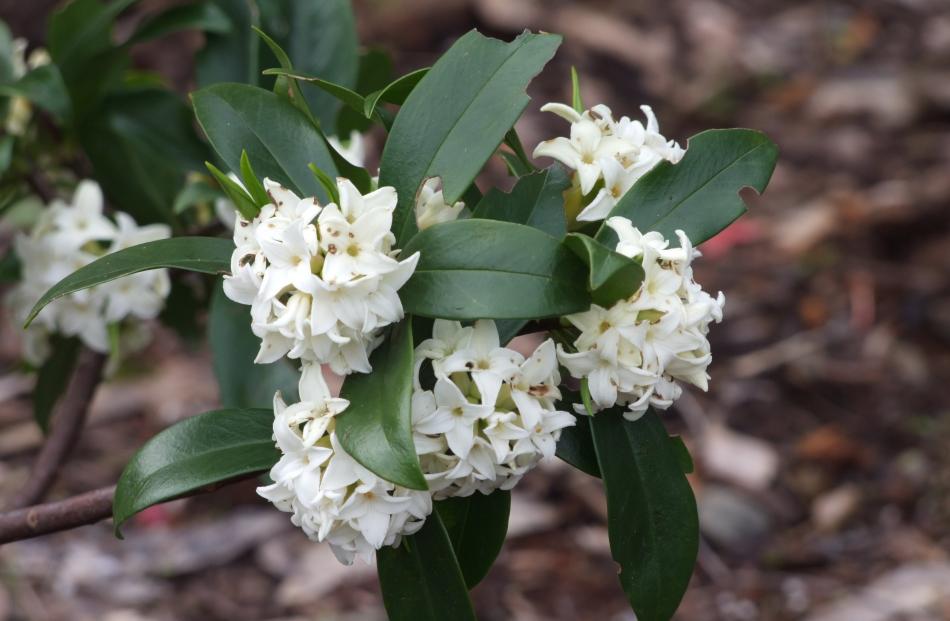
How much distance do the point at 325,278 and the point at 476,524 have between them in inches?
13.9

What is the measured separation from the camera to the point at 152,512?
245cm

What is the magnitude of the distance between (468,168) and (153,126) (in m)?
0.77

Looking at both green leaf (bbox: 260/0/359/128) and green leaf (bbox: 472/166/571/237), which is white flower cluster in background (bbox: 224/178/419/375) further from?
green leaf (bbox: 260/0/359/128)

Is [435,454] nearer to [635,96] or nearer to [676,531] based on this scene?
[676,531]

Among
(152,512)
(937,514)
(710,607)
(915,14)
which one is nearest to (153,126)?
(152,512)

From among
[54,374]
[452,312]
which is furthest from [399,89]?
[54,374]

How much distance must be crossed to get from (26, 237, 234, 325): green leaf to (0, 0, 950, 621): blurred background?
1.39 metres

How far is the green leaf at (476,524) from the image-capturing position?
1.05 metres

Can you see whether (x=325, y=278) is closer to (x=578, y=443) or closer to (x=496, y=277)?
(x=496, y=277)

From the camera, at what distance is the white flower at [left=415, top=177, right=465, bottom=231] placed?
0.99m

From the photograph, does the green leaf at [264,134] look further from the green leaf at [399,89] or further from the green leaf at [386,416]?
the green leaf at [386,416]

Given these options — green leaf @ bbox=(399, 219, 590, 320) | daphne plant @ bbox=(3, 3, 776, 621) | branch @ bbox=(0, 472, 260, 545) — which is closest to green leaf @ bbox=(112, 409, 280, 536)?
daphne plant @ bbox=(3, 3, 776, 621)

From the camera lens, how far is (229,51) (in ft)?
5.18

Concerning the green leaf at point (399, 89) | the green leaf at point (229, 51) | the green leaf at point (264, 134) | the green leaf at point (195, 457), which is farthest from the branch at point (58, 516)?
the green leaf at point (229, 51)
